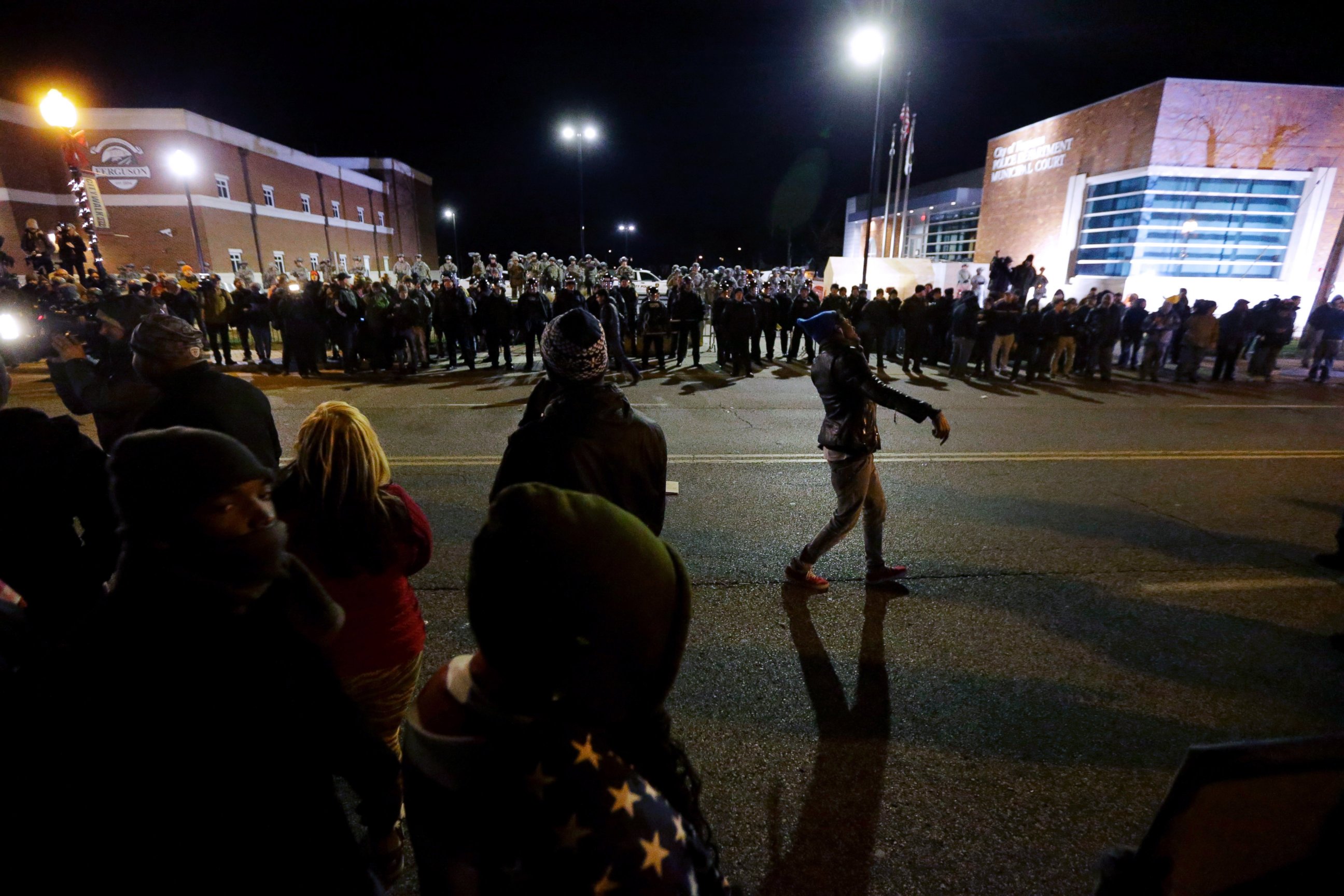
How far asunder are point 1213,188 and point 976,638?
26.9 m

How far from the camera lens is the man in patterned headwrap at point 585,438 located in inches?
99.6

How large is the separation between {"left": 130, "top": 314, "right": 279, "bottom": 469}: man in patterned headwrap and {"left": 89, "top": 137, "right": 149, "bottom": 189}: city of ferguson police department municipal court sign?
41.7 m

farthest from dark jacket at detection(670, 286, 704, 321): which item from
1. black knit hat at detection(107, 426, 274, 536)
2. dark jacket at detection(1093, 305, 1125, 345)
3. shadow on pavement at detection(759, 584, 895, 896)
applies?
black knit hat at detection(107, 426, 274, 536)

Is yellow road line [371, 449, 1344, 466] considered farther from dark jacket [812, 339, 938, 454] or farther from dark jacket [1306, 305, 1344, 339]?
dark jacket [1306, 305, 1344, 339]

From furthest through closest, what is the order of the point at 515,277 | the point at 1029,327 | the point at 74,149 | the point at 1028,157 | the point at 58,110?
the point at 1028,157
the point at 515,277
the point at 74,149
the point at 58,110
the point at 1029,327

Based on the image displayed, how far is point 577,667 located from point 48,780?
85 cm

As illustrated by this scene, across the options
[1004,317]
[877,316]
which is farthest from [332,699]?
[877,316]

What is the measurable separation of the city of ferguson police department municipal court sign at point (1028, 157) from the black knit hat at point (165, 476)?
105 feet

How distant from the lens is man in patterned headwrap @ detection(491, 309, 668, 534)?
8.30 feet

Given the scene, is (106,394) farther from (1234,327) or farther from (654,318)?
(1234,327)

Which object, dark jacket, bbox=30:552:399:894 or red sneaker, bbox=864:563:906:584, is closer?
dark jacket, bbox=30:552:399:894

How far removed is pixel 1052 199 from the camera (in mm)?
26969

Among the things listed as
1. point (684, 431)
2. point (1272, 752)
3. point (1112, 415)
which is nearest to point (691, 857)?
point (1272, 752)

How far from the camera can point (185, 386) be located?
10.4 ft
